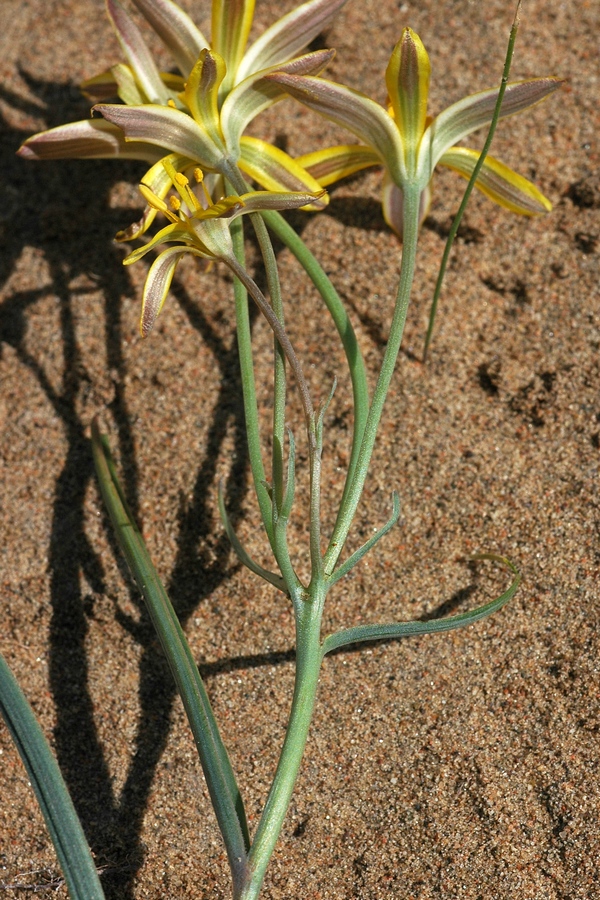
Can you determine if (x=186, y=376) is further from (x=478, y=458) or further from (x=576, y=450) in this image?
(x=576, y=450)

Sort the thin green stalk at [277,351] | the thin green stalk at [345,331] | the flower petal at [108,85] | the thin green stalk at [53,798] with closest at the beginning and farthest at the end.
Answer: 1. the thin green stalk at [53,798]
2. the thin green stalk at [277,351]
3. the thin green stalk at [345,331]
4. the flower petal at [108,85]

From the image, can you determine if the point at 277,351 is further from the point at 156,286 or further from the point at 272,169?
the point at 272,169

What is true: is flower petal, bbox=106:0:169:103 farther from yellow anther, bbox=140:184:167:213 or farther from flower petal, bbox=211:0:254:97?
yellow anther, bbox=140:184:167:213

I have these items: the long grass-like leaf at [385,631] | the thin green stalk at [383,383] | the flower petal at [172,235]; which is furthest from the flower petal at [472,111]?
the long grass-like leaf at [385,631]

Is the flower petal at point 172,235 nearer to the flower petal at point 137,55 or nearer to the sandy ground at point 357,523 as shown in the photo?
the flower petal at point 137,55

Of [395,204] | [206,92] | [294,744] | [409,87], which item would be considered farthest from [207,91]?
[294,744]

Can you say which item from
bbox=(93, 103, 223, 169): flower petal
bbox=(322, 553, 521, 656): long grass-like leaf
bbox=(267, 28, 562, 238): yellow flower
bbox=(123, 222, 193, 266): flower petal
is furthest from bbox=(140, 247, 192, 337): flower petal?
bbox=(322, 553, 521, 656): long grass-like leaf
